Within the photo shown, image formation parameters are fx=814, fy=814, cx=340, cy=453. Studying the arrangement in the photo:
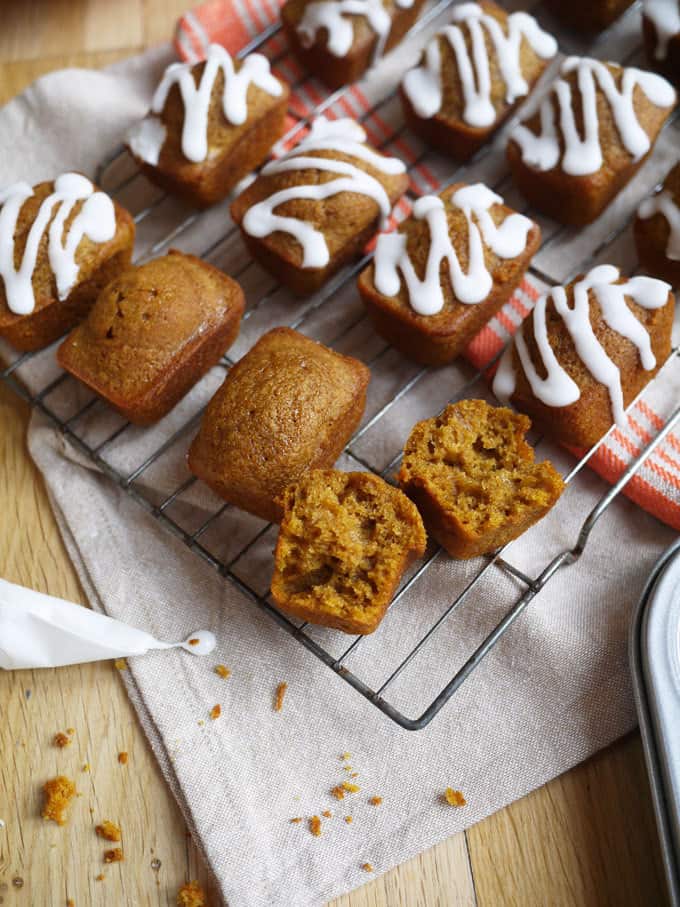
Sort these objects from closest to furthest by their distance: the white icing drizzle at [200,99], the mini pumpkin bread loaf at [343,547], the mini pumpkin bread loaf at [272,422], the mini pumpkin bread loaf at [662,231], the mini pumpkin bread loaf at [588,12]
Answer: the mini pumpkin bread loaf at [343,547] → the mini pumpkin bread loaf at [272,422] → the mini pumpkin bread loaf at [662,231] → the white icing drizzle at [200,99] → the mini pumpkin bread loaf at [588,12]

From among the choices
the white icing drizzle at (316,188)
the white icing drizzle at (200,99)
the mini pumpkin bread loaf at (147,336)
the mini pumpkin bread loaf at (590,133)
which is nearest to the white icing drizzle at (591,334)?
the mini pumpkin bread loaf at (590,133)

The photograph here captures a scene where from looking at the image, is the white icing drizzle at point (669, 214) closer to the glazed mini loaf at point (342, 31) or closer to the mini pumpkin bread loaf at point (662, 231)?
the mini pumpkin bread loaf at point (662, 231)

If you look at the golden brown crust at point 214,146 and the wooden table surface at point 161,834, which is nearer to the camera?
the wooden table surface at point 161,834

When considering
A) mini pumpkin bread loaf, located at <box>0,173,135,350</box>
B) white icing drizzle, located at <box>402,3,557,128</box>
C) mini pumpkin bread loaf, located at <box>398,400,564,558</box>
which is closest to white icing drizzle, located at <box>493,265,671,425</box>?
mini pumpkin bread loaf, located at <box>398,400,564,558</box>

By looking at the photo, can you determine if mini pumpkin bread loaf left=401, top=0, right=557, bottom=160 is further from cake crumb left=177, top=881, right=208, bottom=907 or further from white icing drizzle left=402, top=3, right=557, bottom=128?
cake crumb left=177, top=881, right=208, bottom=907

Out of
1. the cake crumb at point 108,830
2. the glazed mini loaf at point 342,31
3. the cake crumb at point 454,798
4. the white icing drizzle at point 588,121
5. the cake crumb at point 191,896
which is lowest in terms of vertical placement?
the cake crumb at point 454,798

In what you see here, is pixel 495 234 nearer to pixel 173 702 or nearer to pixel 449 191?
pixel 449 191

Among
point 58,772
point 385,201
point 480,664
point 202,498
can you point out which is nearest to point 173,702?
Result: point 58,772
